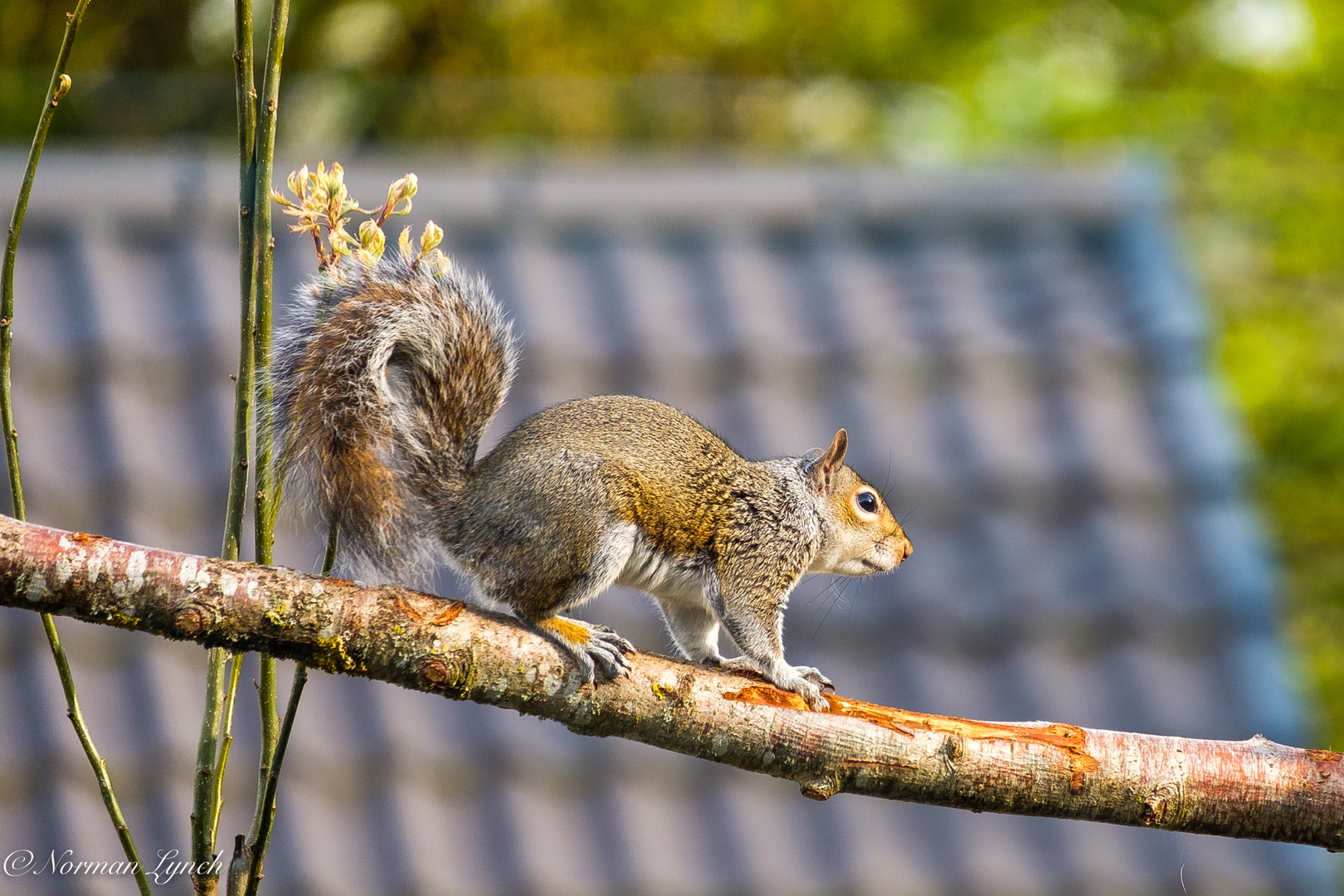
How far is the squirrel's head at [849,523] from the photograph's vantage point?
2.20m

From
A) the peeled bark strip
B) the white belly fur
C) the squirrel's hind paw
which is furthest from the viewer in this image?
the white belly fur

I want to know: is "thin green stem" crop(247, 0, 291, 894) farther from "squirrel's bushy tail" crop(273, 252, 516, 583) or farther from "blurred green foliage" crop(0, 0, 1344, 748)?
"blurred green foliage" crop(0, 0, 1344, 748)

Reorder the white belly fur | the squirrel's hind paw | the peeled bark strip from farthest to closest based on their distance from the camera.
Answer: the white belly fur → the squirrel's hind paw → the peeled bark strip

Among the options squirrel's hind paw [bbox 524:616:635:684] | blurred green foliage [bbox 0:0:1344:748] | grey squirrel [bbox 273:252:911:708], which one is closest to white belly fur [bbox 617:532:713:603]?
grey squirrel [bbox 273:252:911:708]

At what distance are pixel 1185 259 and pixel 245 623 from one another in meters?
4.08

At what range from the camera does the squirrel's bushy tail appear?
5.05ft

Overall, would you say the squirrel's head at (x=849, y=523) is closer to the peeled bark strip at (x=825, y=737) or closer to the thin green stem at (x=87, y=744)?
the peeled bark strip at (x=825, y=737)

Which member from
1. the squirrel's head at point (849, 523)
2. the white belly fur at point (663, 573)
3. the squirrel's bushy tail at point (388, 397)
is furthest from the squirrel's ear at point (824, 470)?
the squirrel's bushy tail at point (388, 397)

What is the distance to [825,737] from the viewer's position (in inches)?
53.6

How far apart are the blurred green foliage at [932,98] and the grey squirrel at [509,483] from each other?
3.09 m

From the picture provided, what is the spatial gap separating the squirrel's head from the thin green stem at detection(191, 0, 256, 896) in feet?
4.04

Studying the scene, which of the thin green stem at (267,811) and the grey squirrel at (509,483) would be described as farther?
the grey squirrel at (509,483)

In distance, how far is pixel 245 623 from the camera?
1160 mm

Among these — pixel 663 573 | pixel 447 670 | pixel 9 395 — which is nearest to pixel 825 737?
pixel 447 670
